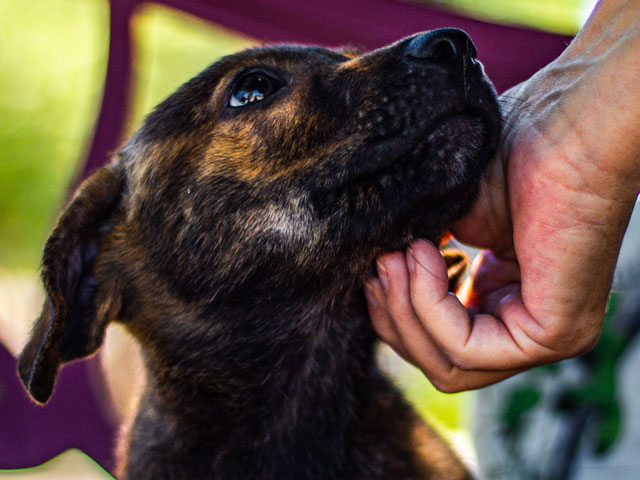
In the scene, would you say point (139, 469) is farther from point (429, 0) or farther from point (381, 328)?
point (429, 0)

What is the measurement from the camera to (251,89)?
2273 millimetres

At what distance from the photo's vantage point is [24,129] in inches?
260

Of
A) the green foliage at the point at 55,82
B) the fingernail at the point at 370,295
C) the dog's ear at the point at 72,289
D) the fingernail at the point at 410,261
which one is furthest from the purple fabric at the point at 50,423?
the fingernail at the point at 410,261

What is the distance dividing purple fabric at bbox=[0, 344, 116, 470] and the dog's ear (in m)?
1.63

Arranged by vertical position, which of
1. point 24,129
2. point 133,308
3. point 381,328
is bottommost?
point 24,129

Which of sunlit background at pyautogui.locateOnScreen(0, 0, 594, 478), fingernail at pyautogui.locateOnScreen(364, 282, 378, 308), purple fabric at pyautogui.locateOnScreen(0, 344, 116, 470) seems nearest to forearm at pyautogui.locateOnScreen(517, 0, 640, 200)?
fingernail at pyautogui.locateOnScreen(364, 282, 378, 308)

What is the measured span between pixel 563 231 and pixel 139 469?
1.68 meters

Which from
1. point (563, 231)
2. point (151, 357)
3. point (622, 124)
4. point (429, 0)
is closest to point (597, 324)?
point (563, 231)

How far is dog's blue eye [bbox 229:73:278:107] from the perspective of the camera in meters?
2.26

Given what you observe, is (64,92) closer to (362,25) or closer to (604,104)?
(362,25)

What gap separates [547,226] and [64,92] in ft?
18.0

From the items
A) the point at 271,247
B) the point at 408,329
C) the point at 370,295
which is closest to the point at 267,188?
the point at 271,247

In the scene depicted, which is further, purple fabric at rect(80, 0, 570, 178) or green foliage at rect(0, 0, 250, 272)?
green foliage at rect(0, 0, 250, 272)

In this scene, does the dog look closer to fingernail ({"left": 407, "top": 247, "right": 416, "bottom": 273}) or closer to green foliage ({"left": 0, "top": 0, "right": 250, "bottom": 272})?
fingernail ({"left": 407, "top": 247, "right": 416, "bottom": 273})
